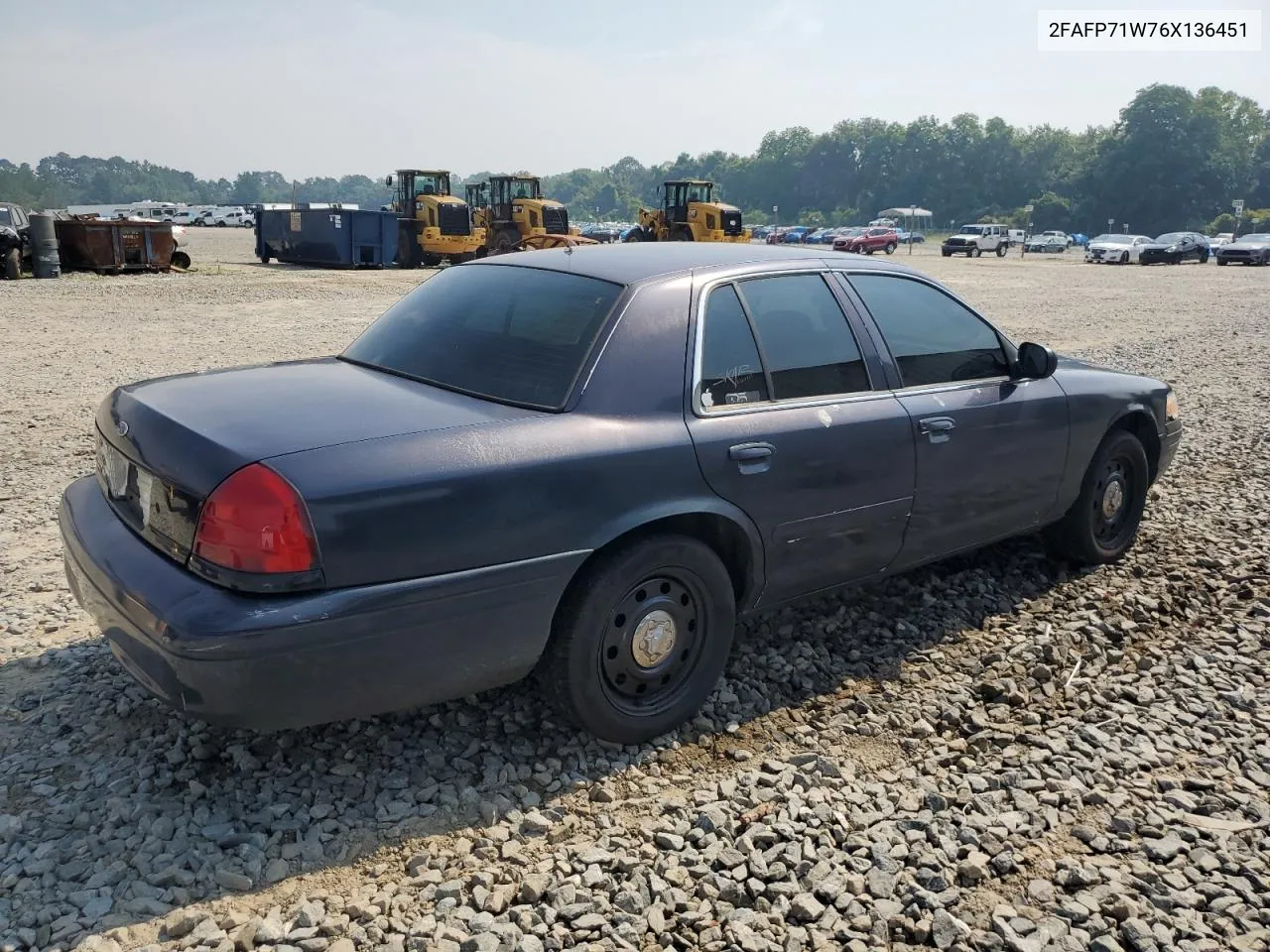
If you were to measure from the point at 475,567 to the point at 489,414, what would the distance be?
19.5 inches

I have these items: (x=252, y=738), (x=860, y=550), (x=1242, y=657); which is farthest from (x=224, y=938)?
(x=1242, y=657)

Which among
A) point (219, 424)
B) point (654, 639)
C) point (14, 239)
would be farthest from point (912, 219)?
point (219, 424)

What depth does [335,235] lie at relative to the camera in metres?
28.8

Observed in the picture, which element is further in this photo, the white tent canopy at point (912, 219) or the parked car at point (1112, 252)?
the white tent canopy at point (912, 219)

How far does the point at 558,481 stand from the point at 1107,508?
3442mm

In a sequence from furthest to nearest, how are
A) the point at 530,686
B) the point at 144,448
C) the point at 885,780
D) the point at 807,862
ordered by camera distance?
the point at 530,686 → the point at 885,780 → the point at 144,448 → the point at 807,862

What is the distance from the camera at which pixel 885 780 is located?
3252 mm

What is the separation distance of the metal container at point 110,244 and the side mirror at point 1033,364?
23.9 metres

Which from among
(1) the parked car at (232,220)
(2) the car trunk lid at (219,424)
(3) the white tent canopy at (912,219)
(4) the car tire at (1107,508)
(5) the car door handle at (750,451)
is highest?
(3) the white tent canopy at (912,219)

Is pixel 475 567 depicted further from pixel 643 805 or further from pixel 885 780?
pixel 885 780

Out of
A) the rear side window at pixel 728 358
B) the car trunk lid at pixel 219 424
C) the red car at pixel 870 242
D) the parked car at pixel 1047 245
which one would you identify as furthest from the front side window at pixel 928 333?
the parked car at pixel 1047 245

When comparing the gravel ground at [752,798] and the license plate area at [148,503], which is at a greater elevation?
the license plate area at [148,503]

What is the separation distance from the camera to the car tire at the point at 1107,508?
4992 mm

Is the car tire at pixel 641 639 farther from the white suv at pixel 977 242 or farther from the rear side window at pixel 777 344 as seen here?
the white suv at pixel 977 242
